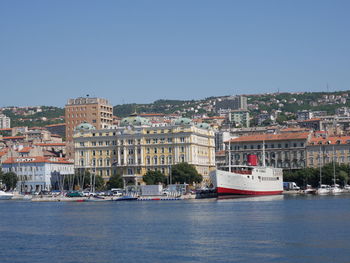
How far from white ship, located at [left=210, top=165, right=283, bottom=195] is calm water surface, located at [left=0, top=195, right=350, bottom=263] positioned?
2995 centimetres

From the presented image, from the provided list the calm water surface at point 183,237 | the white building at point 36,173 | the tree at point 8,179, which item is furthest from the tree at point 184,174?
the calm water surface at point 183,237

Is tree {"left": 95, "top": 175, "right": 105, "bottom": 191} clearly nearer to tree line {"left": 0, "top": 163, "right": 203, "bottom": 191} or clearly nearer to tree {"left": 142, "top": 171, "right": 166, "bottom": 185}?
tree line {"left": 0, "top": 163, "right": 203, "bottom": 191}

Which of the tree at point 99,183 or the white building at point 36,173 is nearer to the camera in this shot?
the tree at point 99,183

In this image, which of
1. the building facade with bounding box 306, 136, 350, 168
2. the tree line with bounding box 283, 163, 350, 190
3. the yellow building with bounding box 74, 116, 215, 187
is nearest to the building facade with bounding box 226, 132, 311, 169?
the building facade with bounding box 306, 136, 350, 168

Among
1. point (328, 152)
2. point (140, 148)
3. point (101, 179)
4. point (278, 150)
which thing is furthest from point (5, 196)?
point (328, 152)

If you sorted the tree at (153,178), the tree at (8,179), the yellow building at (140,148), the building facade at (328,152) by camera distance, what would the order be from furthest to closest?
the building facade at (328,152)
the tree at (8,179)
the yellow building at (140,148)
the tree at (153,178)

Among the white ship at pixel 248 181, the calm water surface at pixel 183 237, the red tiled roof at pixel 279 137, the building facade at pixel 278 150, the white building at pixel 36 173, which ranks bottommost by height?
the calm water surface at pixel 183 237

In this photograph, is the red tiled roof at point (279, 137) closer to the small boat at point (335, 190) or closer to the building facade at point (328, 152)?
the building facade at point (328, 152)

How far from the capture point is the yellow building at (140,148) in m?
141

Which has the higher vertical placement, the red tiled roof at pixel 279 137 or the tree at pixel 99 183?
the red tiled roof at pixel 279 137

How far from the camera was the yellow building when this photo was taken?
463 feet

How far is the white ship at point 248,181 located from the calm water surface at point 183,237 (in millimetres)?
29951

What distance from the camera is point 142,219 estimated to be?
69438 mm

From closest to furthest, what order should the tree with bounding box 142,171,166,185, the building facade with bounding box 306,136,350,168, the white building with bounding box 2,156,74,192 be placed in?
1. the tree with bounding box 142,171,166,185
2. the building facade with bounding box 306,136,350,168
3. the white building with bounding box 2,156,74,192
